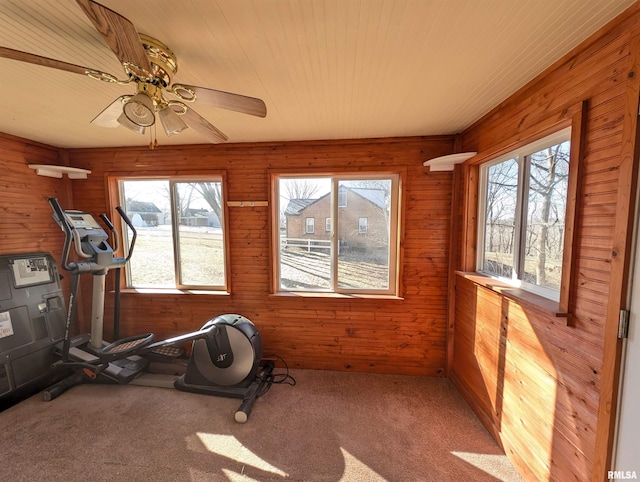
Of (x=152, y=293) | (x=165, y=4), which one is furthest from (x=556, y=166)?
(x=152, y=293)

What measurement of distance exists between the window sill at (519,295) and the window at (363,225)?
101cm

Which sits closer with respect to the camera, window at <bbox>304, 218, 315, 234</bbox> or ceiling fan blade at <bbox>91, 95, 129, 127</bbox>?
ceiling fan blade at <bbox>91, 95, 129, 127</bbox>

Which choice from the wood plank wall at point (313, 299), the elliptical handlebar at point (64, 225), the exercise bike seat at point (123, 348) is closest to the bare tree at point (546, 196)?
the wood plank wall at point (313, 299)

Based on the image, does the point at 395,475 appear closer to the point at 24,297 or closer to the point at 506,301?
the point at 506,301

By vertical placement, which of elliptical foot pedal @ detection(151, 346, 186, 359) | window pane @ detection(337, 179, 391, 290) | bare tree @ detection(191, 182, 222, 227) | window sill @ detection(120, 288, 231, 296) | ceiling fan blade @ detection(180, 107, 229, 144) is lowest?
elliptical foot pedal @ detection(151, 346, 186, 359)

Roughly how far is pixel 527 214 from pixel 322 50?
1664 mm

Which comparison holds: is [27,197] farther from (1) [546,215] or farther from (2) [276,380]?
(1) [546,215]

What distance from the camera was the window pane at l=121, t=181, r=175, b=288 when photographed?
2828 mm

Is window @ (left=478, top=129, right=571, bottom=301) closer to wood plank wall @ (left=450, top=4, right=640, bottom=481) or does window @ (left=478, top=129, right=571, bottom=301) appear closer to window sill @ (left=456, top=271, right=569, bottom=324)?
window sill @ (left=456, top=271, right=569, bottom=324)

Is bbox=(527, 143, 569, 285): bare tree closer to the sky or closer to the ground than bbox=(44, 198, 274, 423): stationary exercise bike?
closer to the sky

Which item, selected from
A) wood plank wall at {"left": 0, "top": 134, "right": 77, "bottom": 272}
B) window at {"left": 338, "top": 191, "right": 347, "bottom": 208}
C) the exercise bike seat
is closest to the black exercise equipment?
wood plank wall at {"left": 0, "top": 134, "right": 77, "bottom": 272}

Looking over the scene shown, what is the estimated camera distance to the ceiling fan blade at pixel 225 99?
44.6 inches

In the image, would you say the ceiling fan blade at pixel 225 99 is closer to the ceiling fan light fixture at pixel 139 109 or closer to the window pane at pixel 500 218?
the ceiling fan light fixture at pixel 139 109

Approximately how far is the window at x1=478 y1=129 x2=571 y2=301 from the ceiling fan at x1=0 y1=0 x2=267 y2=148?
67.5 inches
